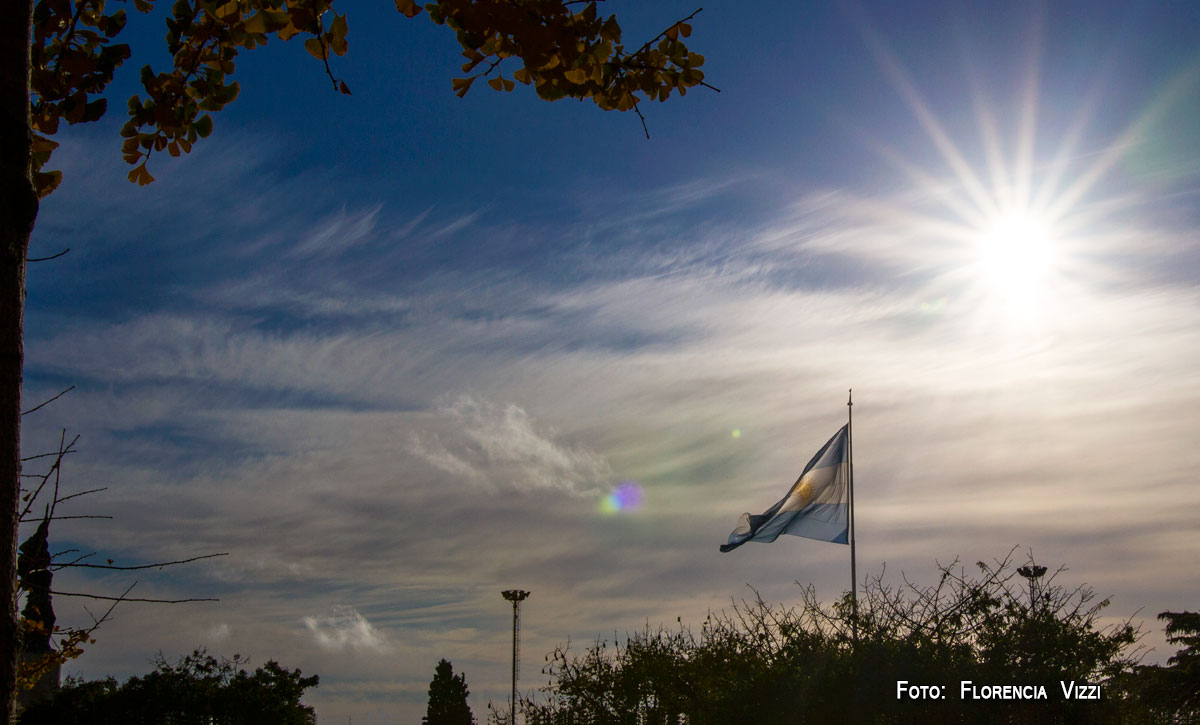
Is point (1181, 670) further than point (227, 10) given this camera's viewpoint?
Yes

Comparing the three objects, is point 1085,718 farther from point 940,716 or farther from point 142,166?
point 142,166

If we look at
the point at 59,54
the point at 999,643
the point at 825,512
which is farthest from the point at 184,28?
the point at 825,512

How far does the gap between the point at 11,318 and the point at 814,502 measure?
17.2 meters

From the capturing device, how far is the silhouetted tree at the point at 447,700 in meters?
52.6

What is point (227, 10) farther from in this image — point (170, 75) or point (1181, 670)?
point (1181, 670)

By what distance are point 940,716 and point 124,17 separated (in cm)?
1052

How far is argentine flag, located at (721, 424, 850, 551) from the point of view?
60.2ft

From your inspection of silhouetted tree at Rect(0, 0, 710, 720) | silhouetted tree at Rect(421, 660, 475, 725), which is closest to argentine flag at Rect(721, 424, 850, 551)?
silhouetted tree at Rect(0, 0, 710, 720)

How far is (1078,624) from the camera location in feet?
38.8

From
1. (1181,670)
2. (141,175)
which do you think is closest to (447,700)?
(1181,670)

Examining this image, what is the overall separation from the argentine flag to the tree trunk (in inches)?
642

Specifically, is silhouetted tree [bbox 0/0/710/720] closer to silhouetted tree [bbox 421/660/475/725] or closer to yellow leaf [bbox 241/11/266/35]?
yellow leaf [bbox 241/11/266/35]

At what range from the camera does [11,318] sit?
2.92m

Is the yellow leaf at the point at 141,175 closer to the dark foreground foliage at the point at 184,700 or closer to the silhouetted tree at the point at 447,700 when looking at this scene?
the dark foreground foliage at the point at 184,700
